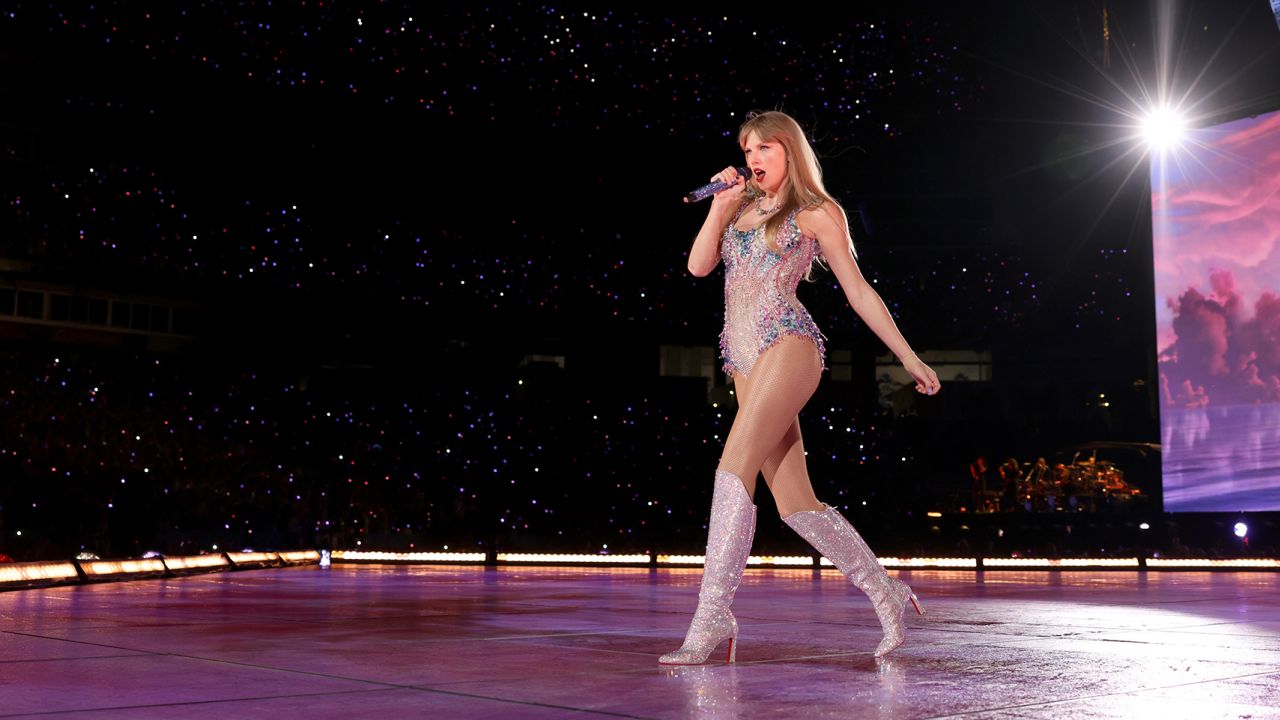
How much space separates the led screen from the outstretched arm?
32.4ft

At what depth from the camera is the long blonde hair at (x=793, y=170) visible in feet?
12.9

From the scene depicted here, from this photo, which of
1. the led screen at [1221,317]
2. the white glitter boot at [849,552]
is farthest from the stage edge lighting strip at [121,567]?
the led screen at [1221,317]

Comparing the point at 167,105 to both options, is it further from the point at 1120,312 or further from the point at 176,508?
the point at 1120,312

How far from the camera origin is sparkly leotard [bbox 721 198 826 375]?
3.81 m

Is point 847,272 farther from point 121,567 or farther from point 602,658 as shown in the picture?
point 121,567

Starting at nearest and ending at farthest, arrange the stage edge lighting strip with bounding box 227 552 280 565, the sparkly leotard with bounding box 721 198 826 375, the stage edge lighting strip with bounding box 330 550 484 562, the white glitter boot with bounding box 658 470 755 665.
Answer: the white glitter boot with bounding box 658 470 755 665 < the sparkly leotard with bounding box 721 198 826 375 < the stage edge lighting strip with bounding box 227 552 280 565 < the stage edge lighting strip with bounding box 330 550 484 562

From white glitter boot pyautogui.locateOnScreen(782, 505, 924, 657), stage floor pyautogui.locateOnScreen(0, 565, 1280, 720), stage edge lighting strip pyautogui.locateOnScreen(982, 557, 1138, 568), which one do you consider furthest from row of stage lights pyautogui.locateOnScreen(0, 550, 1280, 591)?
white glitter boot pyautogui.locateOnScreen(782, 505, 924, 657)

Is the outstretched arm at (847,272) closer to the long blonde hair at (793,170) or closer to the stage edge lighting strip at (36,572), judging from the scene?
the long blonde hair at (793,170)

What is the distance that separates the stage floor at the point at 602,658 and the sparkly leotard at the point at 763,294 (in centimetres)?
95

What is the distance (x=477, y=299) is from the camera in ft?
57.4

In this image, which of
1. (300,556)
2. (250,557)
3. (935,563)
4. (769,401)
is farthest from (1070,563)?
(769,401)

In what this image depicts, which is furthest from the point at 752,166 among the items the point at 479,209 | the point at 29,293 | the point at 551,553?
the point at 29,293

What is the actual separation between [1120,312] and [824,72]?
21.0 ft

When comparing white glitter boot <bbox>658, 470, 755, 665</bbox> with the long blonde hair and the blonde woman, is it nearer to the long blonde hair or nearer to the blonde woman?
the blonde woman
